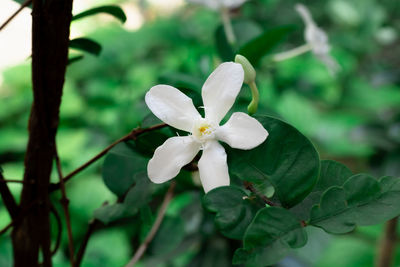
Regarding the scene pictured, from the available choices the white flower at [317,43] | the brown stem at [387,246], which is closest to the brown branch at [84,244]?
the white flower at [317,43]

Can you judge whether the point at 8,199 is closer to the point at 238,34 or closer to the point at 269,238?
the point at 269,238

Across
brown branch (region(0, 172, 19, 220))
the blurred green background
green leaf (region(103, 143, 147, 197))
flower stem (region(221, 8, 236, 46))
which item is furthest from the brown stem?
brown branch (region(0, 172, 19, 220))

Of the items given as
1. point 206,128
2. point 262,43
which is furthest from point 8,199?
point 262,43

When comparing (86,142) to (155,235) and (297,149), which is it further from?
(297,149)

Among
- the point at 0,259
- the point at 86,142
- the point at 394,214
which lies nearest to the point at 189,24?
the point at 86,142

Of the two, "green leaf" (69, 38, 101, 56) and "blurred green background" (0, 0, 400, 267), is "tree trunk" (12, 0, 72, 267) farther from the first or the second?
"blurred green background" (0, 0, 400, 267)

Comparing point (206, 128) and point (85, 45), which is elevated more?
point (85, 45)

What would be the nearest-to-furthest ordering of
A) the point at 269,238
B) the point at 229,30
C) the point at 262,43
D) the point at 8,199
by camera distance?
the point at 269,238, the point at 8,199, the point at 262,43, the point at 229,30
